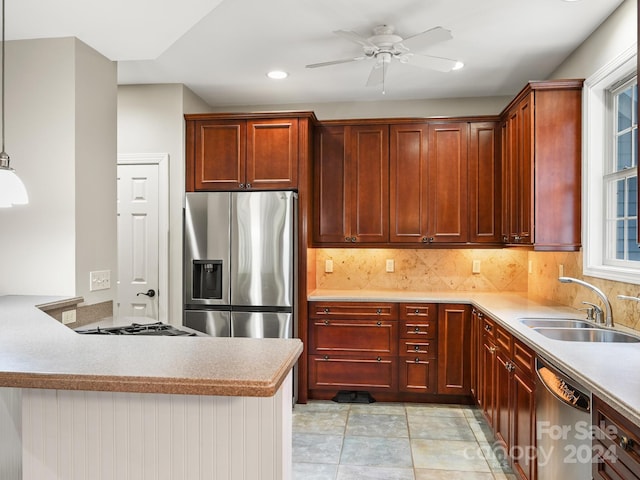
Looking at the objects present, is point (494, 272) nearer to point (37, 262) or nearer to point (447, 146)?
point (447, 146)

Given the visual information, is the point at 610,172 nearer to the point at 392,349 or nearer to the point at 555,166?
the point at 555,166

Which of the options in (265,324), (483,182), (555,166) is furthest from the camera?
(483,182)

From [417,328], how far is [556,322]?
1.31 metres

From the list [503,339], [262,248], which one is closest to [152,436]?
[503,339]

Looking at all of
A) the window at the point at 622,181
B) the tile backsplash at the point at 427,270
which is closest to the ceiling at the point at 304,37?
the window at the point at 622,181

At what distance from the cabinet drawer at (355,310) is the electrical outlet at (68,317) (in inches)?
75.0

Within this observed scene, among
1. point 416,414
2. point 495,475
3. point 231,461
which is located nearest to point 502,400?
point 495,475

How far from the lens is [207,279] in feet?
13.2

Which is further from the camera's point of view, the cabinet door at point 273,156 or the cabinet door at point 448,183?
the cabinet door at point 448,183

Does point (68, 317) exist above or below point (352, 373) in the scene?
above

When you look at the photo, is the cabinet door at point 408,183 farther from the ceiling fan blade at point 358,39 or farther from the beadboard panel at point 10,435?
the beadboard panel at point 10,435

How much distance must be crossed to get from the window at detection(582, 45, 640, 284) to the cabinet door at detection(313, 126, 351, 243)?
6.29 ft

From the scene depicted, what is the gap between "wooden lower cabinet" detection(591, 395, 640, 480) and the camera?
1370mm

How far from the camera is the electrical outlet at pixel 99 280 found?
2.83 meters
